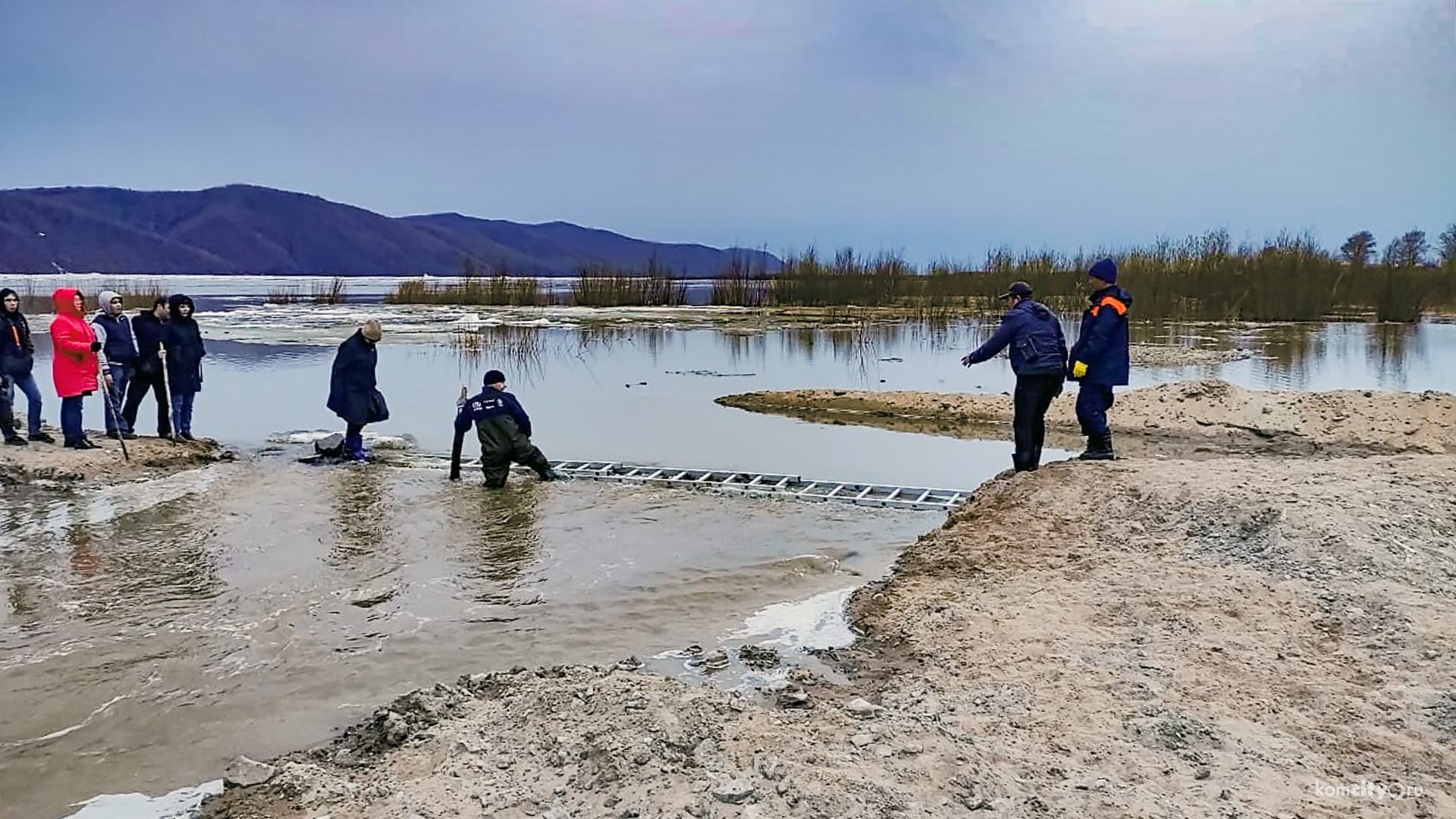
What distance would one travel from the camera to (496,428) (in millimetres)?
9195

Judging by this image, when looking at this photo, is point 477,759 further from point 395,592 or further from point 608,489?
point 608,489

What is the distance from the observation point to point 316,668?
503 centimetres

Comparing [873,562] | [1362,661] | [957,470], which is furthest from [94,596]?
[957,470]

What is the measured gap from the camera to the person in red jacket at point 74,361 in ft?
31.4

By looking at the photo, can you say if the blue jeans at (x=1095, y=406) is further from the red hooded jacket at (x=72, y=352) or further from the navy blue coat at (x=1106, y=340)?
the red hooded jacket at (x=72, y=352)

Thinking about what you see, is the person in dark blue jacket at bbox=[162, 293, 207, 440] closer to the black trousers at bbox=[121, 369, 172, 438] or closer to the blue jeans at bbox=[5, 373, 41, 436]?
the black trousers at bbox=[121, 369, 172, 438]

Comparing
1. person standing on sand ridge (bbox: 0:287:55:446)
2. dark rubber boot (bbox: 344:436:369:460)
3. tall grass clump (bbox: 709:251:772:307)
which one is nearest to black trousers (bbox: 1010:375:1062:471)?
dark rubber boot (bbox: 344:436:369:460)

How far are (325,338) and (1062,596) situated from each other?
24.3m

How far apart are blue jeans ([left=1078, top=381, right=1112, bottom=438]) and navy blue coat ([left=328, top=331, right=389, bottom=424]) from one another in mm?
6865

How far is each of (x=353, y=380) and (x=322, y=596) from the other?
4.67 metres

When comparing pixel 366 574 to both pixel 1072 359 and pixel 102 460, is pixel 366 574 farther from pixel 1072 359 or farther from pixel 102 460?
pixel 1072 359

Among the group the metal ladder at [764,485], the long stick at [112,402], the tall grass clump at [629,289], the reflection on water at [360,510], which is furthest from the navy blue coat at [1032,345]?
the tall grass clump at [629,289]

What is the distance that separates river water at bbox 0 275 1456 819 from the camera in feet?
14.9

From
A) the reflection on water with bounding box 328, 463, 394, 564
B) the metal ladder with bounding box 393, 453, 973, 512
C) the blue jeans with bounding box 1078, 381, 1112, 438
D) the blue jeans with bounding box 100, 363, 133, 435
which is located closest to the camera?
the reflection on water with bounding box 328, 463, 394, 564
